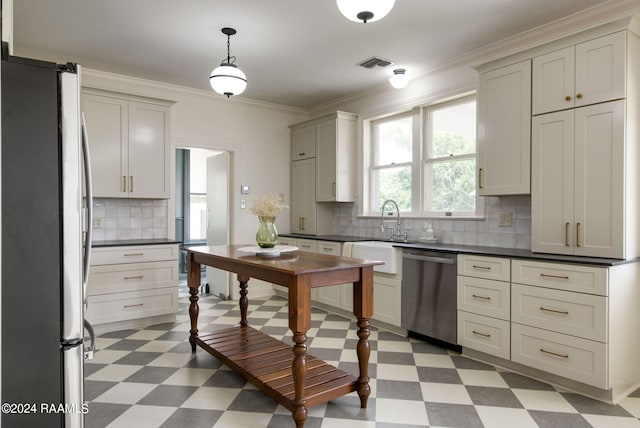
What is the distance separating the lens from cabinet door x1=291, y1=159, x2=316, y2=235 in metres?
5.28

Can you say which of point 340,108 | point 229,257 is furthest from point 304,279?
point 340,108

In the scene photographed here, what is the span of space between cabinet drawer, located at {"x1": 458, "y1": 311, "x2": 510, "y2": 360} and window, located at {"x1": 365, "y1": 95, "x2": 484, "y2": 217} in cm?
111

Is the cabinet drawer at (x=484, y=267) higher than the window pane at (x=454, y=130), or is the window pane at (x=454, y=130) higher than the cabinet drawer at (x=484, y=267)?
the window pane at (x=454, y=130)

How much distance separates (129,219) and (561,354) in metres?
4.32

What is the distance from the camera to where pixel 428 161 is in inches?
167

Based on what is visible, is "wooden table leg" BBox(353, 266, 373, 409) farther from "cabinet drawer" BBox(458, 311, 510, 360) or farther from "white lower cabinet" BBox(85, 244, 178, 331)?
"white lower cabinet" BBox(85, 244, 178, 331)

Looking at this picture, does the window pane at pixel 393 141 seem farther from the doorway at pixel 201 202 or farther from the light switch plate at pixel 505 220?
the doorway at pixel 201 202

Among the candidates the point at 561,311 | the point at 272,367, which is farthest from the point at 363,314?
the point at 561,311

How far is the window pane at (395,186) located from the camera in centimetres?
453

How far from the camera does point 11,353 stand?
1.31 m

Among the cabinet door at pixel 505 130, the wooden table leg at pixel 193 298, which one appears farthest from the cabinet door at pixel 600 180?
the wooden table leg at pixel 193 298

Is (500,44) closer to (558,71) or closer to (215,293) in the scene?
(558,71)

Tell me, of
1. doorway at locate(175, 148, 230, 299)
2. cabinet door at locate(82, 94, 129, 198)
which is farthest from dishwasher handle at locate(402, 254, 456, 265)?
cabinet door at locate(82, 94, 129, 198)

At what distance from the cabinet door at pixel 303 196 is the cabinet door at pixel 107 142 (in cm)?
228
